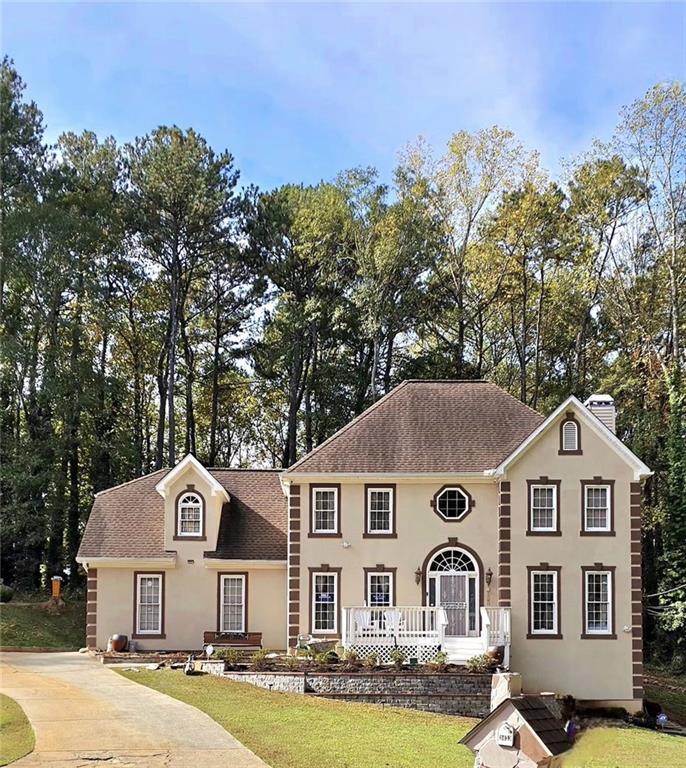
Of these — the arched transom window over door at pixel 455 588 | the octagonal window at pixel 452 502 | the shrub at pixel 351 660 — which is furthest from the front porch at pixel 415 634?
the octagonal window at pixel 452 502

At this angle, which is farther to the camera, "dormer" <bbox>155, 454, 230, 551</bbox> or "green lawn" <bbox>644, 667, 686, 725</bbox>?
"dormer" <bbox>155, 454, 230, 551</bbox>

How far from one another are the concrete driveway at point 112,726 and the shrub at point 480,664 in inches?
306

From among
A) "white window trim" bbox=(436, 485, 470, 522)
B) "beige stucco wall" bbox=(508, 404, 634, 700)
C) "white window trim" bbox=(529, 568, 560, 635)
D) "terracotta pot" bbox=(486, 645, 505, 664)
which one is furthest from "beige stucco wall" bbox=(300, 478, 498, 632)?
"terracotta pot" bbox=(486, 645, 505, 664)

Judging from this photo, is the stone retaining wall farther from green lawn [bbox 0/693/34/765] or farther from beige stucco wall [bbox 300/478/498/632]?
green lawn [bbox 0/693/34/765]

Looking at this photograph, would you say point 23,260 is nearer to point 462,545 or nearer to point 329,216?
point 329,216

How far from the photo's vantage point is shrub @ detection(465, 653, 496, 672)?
1005 inches

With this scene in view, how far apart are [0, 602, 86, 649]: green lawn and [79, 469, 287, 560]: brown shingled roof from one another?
459 cm

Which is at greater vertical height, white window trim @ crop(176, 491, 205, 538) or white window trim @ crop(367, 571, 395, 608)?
white window trim @ crop(176, 491, 205, 538)

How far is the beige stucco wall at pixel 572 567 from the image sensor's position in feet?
91.1

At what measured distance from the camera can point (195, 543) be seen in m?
31.2

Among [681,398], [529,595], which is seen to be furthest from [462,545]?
[681,398]

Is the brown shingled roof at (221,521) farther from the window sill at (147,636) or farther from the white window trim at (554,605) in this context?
the white window trim at (554,605)

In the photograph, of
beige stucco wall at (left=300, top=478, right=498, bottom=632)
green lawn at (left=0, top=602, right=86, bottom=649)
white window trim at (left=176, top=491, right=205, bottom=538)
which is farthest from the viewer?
green lawn at (left=0, top=602, right=86, bottom=649)

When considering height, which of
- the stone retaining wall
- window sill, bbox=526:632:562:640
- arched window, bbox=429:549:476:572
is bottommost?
the stone retaining wall
